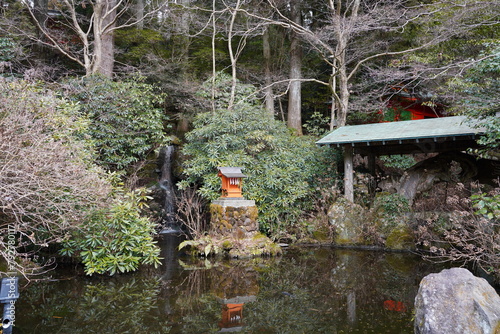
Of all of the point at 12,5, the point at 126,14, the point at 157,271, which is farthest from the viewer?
the point at 126,14

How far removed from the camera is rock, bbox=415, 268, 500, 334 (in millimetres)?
3029

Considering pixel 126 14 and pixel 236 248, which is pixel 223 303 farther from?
pixel 126 14

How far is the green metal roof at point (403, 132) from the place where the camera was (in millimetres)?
8297

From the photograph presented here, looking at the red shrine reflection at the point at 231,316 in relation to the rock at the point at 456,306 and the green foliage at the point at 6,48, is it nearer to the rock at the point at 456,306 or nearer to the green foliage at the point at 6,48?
the rock at the point at 456,306

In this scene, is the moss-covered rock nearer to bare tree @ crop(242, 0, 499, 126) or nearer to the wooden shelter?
the wooden shelter

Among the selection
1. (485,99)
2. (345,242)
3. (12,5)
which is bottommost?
(345,242)

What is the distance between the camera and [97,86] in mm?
10633

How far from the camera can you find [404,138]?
865cm

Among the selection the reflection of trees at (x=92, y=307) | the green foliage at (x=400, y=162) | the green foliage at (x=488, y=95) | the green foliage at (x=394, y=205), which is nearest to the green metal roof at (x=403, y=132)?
the green foliage at (x=488, y=95)

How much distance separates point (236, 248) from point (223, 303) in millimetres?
3235

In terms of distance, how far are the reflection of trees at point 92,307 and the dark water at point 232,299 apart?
0.01m

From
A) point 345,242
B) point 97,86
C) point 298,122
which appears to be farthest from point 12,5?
point 345,242

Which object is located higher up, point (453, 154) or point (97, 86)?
point (97, 86)

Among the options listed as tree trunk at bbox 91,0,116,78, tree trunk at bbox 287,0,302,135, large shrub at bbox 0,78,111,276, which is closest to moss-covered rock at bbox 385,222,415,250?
tree trunk at bbox 287,0,302,135
